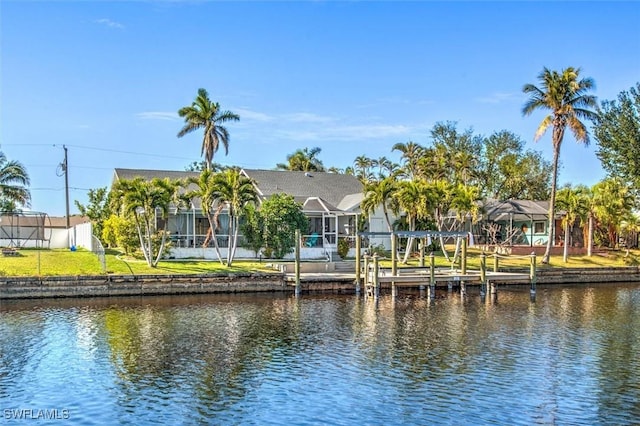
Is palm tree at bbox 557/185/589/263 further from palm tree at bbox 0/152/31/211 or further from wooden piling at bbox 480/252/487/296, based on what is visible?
palm tree at bbox 0/152/31/211

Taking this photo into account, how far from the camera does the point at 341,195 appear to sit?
180 feet

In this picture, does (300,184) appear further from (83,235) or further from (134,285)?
(134,285)

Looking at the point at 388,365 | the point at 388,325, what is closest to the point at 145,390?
the point at 388,365

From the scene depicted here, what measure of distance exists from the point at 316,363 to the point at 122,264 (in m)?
Result: 22.0

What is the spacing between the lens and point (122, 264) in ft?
127

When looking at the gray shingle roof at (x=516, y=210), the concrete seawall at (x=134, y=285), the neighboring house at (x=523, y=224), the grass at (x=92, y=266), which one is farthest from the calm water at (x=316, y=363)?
the neighboring house at (x=523, y=224)

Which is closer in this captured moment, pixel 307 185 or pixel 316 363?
pixel 316 363

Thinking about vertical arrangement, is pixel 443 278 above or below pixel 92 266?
below

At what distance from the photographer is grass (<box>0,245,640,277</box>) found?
117 ft

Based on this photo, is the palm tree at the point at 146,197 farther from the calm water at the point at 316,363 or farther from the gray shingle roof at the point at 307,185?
the gray shingle roof at the point at 307,185

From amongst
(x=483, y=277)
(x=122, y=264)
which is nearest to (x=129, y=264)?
(x=122, y=264)

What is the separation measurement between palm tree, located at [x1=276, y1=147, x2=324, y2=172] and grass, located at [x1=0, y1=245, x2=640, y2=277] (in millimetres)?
28159

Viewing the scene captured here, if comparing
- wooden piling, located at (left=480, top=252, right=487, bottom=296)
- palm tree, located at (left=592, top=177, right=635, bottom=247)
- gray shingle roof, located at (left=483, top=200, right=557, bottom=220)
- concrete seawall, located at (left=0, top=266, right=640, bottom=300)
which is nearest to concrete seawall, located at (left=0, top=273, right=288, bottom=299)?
concrete seawall, located at (left=0, top=266, right=640, bottom=300)

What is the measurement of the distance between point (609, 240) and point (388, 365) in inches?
1686
